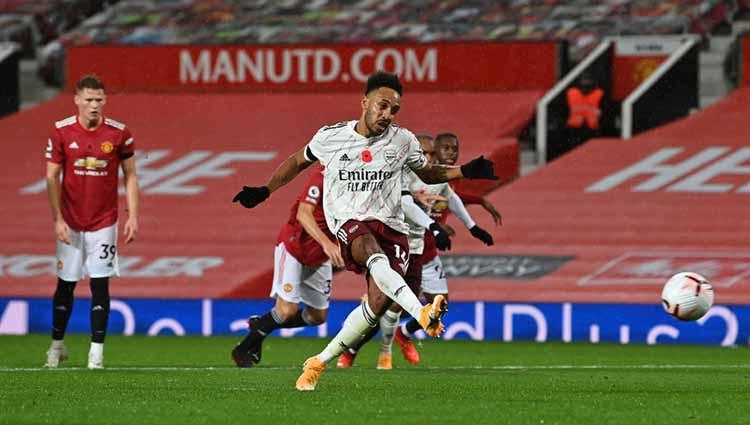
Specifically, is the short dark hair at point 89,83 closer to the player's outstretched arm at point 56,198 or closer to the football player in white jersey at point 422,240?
the player's outstretched arm at point 56,198

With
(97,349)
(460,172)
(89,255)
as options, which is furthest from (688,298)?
(89,255)

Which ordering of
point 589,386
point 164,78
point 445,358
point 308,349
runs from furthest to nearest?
point 164,78
point 308,349
point 445,358
point 589,386

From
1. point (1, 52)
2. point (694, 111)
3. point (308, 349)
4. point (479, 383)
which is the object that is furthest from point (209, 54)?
point (479, 383)

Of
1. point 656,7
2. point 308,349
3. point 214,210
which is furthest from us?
point 656,7

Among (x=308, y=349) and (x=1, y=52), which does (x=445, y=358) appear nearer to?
(x=308, y=349)

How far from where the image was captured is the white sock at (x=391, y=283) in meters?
9.39

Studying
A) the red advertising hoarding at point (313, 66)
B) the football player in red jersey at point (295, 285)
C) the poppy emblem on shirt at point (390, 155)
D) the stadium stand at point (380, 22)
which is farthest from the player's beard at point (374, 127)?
the stadium stand at point (380, 22)

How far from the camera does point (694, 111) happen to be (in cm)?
2369

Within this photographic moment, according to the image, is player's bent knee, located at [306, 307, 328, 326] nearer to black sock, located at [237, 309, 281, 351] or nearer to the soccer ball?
black sock, located at [237, 309, 281, 351]

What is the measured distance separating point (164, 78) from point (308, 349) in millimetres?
10555

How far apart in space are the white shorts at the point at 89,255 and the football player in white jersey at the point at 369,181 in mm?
2408

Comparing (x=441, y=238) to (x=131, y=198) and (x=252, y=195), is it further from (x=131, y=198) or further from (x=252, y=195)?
(x=252, y=195)

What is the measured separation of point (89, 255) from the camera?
480 inches

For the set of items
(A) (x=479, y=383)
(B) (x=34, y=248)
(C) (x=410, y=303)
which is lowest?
(B) (x=34, y=248)
